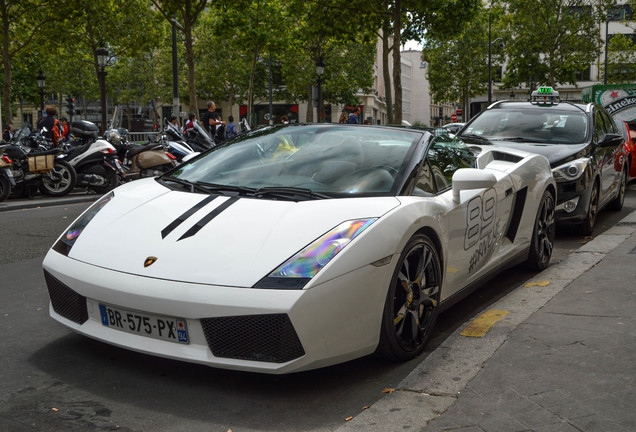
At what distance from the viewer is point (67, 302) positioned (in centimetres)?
354

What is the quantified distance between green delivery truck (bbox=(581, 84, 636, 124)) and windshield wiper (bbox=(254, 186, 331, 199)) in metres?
15.7

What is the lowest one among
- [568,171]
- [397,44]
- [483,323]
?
[483,323]

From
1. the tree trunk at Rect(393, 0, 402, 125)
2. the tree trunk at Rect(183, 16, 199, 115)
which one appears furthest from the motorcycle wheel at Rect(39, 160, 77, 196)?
the tree trunk at Rect(393, 0, 402, 125)

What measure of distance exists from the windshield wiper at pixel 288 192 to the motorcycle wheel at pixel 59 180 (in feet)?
32.6

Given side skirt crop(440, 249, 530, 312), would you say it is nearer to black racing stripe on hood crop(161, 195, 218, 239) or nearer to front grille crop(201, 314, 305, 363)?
front grille crop(201, 314, 305, 363)

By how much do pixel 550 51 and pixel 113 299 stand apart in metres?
52.0

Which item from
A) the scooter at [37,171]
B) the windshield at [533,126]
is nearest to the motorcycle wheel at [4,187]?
the scooter at [37,171]

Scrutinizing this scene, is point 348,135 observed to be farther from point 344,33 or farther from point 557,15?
point 557,15

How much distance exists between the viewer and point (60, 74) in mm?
57500

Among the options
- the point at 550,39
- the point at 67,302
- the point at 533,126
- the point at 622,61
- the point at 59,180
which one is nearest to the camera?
the point at 67,302

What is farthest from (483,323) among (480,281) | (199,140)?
(199,140)

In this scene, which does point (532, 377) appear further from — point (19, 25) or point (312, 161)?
point (19, 25)

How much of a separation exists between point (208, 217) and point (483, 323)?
173 centimetres

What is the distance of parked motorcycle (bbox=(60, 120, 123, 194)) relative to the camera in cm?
1321
